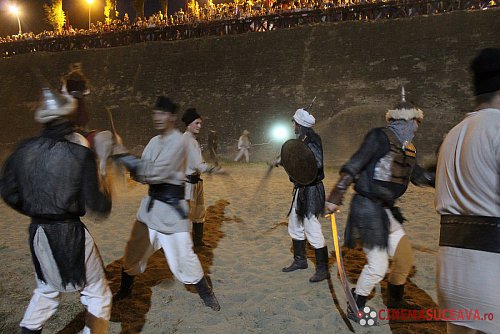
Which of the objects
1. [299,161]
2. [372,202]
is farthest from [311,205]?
[372,202]

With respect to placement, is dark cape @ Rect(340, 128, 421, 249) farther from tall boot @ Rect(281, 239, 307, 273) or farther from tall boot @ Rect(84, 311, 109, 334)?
tall boot @ Rect(84, 311, 109, 334)

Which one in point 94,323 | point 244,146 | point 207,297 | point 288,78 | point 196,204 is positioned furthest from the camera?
point 288,78

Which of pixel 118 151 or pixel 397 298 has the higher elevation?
pixel 118 151

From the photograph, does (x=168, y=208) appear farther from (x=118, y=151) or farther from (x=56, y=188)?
(x=56, y=188)

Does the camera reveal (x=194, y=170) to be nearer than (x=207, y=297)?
No

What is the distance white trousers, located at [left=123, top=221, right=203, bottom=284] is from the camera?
149 inches

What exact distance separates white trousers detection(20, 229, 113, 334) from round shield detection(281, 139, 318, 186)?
2.32 m

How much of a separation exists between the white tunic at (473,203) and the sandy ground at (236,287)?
1.70 m

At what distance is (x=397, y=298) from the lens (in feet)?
12.7

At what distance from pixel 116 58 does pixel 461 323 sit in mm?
19947

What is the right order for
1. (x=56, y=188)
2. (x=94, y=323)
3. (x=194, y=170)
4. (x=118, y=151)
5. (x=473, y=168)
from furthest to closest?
1. (x=194, y=170)
2. (x=118, y=151)
3. (x=94, y=323)
4. (x=56, y=188)
5. (x=473, y=168)

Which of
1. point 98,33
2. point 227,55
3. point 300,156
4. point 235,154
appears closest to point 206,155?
point 235,154

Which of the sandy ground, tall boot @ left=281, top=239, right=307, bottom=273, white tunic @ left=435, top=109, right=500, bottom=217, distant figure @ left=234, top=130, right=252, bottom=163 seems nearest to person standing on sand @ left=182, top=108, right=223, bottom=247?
the sandy ground

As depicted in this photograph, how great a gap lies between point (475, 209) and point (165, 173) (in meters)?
2.66
